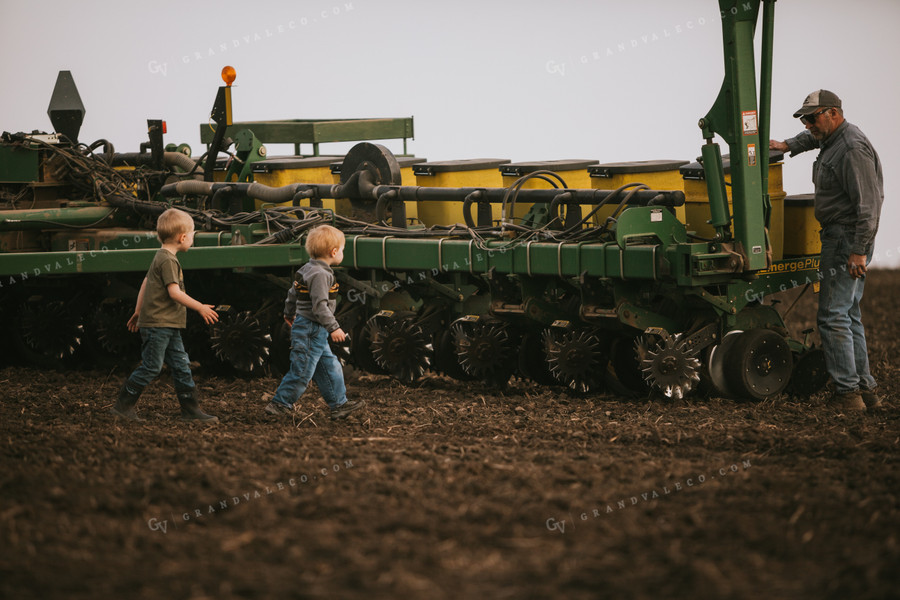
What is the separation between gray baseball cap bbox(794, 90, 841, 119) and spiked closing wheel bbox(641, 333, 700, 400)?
166cm

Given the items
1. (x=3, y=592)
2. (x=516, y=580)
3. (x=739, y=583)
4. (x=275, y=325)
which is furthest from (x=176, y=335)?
(x=739, y=583)

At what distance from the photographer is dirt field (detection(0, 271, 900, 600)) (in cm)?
434

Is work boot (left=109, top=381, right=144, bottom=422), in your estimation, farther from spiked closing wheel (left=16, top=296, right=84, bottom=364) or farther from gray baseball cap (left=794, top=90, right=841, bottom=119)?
gray baseball cap (left=794, top=90, right=841, bottom=119)

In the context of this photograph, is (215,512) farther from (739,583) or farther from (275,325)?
(275,325)

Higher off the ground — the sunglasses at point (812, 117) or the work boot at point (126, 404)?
the sunglasses at point (812, 117)

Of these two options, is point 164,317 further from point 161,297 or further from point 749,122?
point 749,122

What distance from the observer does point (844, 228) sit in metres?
7.90

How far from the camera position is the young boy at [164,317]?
752cm

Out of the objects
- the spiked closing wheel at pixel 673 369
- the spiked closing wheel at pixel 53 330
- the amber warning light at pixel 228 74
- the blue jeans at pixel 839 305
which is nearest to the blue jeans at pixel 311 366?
the spiked closing wheel at pixel 673 369

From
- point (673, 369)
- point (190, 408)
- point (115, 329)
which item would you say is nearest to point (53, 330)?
point (115, 329)

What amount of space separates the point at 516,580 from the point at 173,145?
876cm

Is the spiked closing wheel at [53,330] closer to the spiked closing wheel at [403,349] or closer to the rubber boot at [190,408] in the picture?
the spiked closing wheel at [403,349]

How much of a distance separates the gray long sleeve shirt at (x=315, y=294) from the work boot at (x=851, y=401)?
3.28 m

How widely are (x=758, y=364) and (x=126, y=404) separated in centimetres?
411
